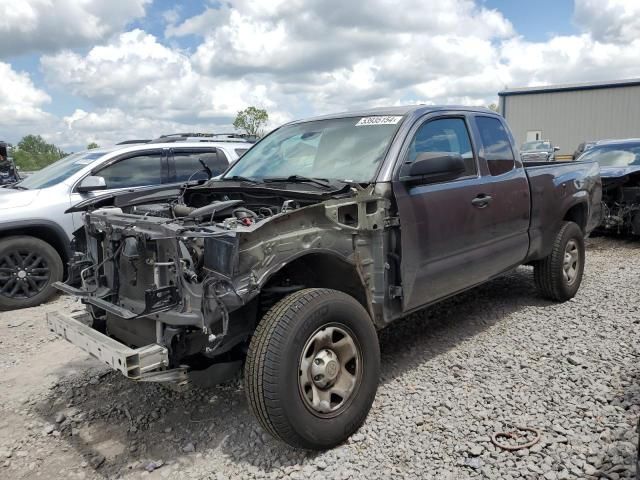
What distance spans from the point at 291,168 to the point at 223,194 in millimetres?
546

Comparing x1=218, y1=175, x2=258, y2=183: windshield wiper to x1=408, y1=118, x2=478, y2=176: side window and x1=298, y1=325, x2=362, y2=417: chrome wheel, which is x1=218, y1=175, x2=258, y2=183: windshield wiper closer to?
x1=408, y1=118, x2=478, y2=176: side window

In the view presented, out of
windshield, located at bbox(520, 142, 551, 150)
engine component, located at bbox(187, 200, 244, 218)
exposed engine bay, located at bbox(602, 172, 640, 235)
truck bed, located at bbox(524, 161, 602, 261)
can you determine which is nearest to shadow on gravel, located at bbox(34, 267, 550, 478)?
truck bed, located at bbox(524, 161, 602, 261)

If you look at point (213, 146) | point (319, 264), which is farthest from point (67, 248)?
point (319, 264)

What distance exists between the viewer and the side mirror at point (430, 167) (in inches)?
139

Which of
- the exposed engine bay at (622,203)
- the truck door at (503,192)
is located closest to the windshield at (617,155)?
the exposed engine bay at (622,203)

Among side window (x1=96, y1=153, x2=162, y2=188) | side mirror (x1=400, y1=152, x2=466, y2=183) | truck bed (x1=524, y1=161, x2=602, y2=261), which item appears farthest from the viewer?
side window (x1=96, y1=153, x2=162, y2=188)

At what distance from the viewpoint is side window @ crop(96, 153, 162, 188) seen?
6.93m

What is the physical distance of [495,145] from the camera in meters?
4.70

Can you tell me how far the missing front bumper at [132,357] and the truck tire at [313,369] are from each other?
43cm

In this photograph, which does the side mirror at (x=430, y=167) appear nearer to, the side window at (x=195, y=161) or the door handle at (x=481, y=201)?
the door handle at (x=481, y=201)

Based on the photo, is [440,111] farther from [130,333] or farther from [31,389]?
[31,389]

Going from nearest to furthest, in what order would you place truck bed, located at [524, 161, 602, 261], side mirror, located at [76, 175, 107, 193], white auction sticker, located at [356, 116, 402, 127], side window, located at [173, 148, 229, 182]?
white auction sticker, located at [356, 116, 402, 127], truck bed, located at [524, 161, 602, 261], side mirror, located at [76, 175, 107, 193], side window, located at [173, 148, 229, 182]

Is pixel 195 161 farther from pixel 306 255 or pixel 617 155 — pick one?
pixel 617 155

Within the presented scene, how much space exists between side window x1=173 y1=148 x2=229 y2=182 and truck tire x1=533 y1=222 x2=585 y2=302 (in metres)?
4.34
